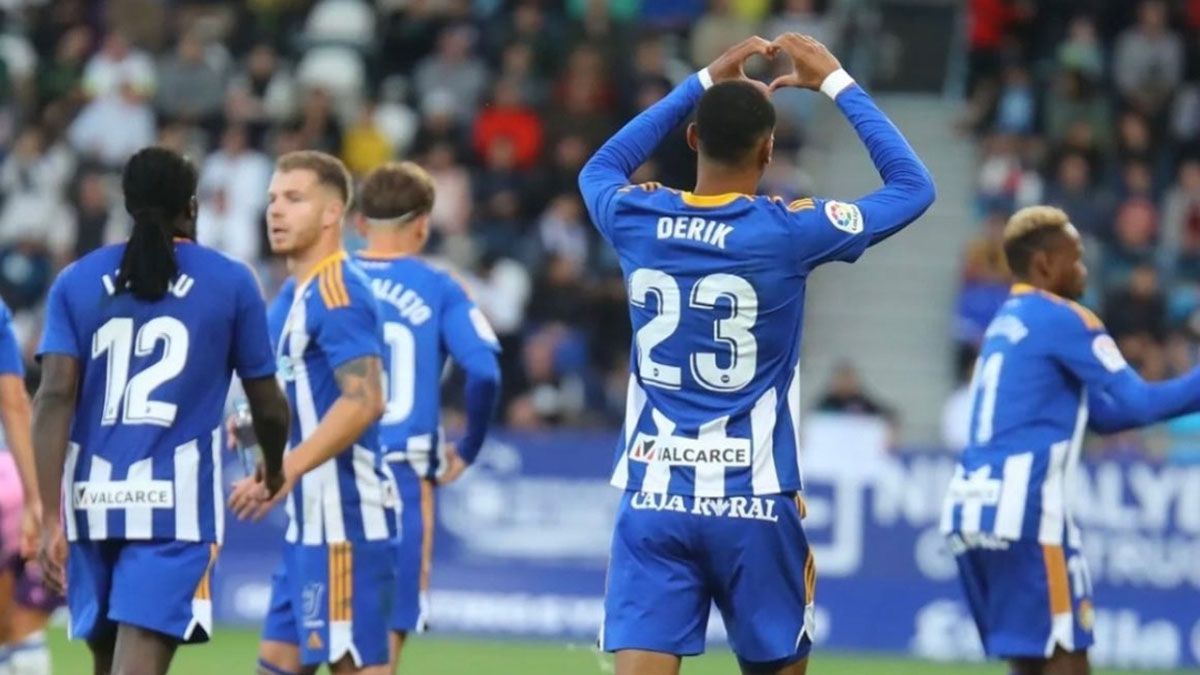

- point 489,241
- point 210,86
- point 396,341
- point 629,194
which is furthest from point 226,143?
point 629,194

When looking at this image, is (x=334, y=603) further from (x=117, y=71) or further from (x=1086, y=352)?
(x=117, y=71)

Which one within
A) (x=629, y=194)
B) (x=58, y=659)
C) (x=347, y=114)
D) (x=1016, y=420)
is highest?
(x=347, y=114)

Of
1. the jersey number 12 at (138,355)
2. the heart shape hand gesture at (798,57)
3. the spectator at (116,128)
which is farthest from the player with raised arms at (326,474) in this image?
the spectator at (116,128)

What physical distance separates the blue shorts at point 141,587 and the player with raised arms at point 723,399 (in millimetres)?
1478

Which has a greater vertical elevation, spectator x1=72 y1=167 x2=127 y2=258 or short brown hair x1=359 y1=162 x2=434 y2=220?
spectator x1=72 y1=167 x2=127 y2=258

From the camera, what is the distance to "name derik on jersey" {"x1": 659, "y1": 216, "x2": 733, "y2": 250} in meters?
7.35

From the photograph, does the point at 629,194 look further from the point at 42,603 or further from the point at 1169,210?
the point at 1169,210

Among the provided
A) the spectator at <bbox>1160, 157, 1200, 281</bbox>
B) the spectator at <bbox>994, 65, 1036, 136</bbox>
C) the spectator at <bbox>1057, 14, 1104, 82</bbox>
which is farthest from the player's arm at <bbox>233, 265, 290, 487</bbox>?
the spectator at <bbox>1057, 14, 1104, 82</bbox>

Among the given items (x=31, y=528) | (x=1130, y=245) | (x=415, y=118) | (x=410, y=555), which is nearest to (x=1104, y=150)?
(x=1130, y=245)

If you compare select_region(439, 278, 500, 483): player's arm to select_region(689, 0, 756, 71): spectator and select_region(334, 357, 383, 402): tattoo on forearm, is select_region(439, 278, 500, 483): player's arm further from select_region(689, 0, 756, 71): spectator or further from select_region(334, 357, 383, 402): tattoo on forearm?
select_region(689, 0, 756, 71): spectator

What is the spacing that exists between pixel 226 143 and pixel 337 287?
11.5 m

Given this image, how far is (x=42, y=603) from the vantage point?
1000 cm

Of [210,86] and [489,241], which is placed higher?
[210,86]

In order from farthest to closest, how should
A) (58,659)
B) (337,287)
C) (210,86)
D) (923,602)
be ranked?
(210,86)
(923,602)
(58,659)
(337,287)
